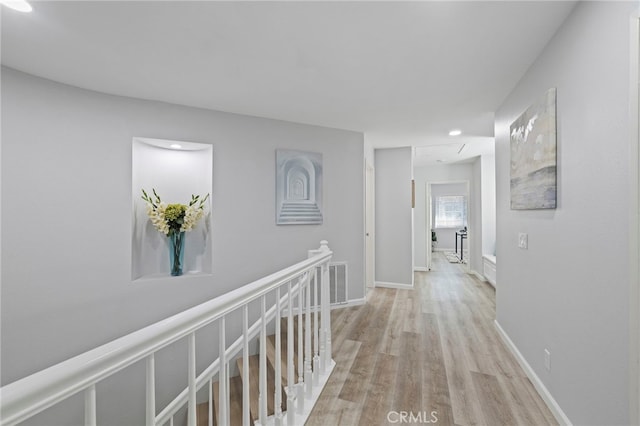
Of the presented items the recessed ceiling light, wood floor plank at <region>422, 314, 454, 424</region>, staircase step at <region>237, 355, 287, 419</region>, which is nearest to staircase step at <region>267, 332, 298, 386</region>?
staircase step at <region>237, 355, 287, 419</region>

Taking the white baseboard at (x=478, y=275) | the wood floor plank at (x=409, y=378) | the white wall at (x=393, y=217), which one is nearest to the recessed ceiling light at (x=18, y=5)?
the wood floor plank at (x=409, y=378)

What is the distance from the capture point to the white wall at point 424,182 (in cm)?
635

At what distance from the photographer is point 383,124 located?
3551mm

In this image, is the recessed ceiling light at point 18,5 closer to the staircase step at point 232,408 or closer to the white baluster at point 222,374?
the white baluster at point 222,374

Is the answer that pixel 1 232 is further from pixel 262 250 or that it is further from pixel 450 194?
pixel 450 194

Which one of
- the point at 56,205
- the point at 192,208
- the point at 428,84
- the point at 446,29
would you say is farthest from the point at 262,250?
the point at 446,29

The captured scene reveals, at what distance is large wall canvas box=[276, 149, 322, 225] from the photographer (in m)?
3.40

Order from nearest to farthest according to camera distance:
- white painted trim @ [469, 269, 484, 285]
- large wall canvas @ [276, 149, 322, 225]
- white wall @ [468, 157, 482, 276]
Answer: large wall canvas @ [276, 149, 322, 225], white painted trim @ [469, 269, 484, 285], white wall @ [468, 157, 482, 276]

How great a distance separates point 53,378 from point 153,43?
1967mm

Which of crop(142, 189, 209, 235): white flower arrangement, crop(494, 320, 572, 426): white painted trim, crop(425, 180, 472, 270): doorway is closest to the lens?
crop(494, 320, 572, 426): white painted trim

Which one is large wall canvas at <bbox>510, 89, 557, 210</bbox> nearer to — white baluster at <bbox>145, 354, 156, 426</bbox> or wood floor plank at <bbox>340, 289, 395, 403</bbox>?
wood floor plank at <bbox>340, 289, 395, 403</bbox>

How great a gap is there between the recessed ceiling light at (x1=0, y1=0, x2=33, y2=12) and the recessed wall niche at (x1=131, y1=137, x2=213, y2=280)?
51.2 inches

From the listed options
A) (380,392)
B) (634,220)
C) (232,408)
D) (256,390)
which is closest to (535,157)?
(634,220)

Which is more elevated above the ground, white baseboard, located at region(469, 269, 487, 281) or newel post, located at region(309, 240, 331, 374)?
newel post, located at region(309, 240, 331, 374)
